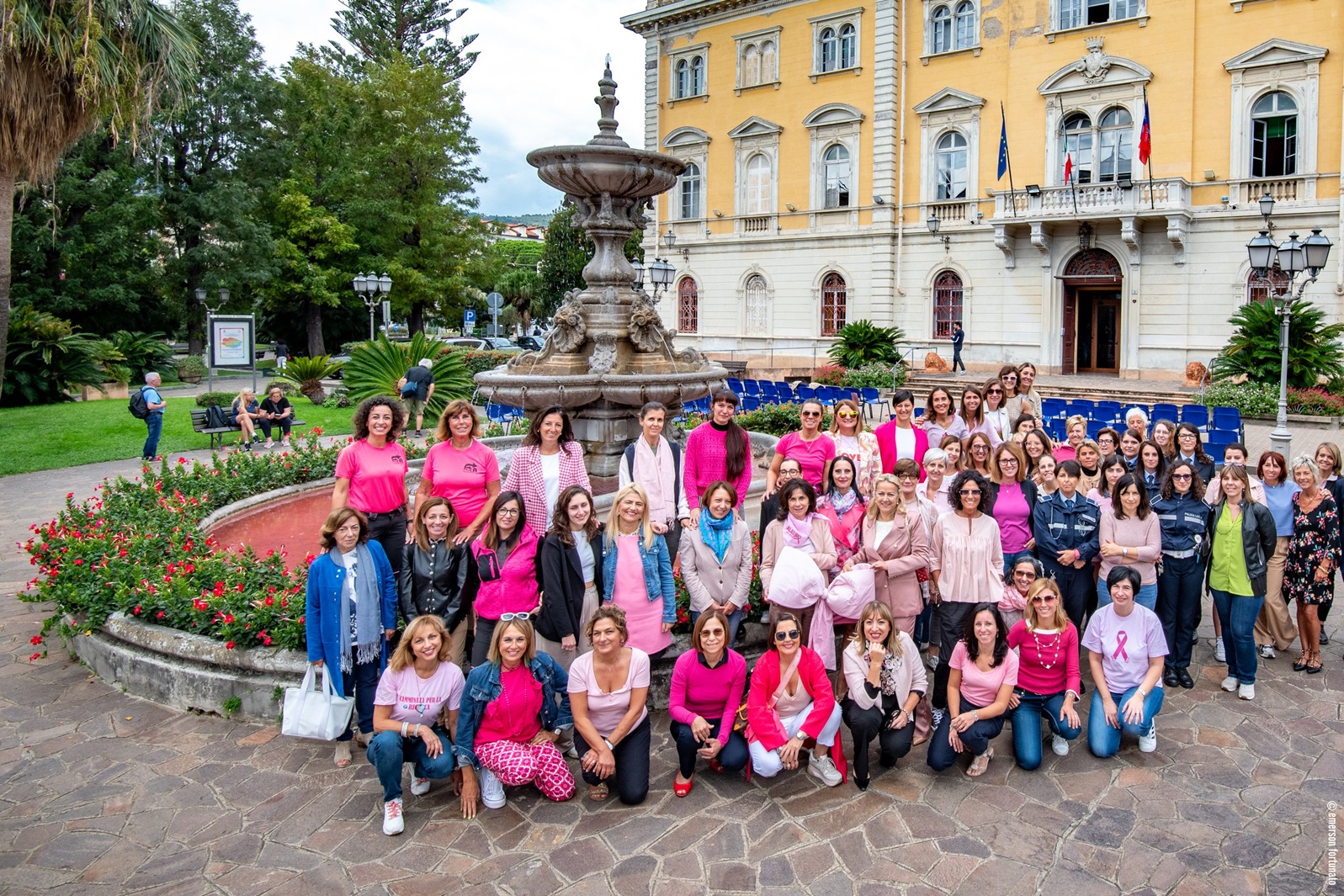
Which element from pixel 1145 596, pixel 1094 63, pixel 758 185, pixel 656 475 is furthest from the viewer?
pixel 758 185

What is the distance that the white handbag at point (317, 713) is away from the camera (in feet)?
17.2

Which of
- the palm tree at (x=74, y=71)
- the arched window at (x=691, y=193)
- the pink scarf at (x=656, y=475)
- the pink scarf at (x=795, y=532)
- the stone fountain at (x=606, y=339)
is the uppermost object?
the arched window at (x=691, y=193)

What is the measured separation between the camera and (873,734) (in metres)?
5.25

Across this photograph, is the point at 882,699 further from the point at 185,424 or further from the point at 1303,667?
the point at 185,424

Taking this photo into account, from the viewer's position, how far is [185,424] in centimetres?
2016

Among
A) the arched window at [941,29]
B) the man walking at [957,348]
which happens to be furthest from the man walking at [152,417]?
the arched window at [941,29]

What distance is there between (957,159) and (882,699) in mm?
28469

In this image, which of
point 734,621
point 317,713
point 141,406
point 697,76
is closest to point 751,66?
point 697,76

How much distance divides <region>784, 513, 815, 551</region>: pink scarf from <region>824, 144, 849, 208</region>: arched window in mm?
28217

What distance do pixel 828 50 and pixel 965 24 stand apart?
184 inches

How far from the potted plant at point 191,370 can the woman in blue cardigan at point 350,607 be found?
31.4 m

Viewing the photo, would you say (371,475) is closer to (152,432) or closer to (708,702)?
(708,702)

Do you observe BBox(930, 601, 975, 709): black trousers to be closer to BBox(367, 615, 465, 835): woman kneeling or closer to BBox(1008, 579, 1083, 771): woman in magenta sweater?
BBox(1008, 579, 1083, 771): woman in magenta sweater

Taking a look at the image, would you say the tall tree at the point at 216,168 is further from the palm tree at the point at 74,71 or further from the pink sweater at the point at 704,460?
the pink sweater at the point at 704,460
